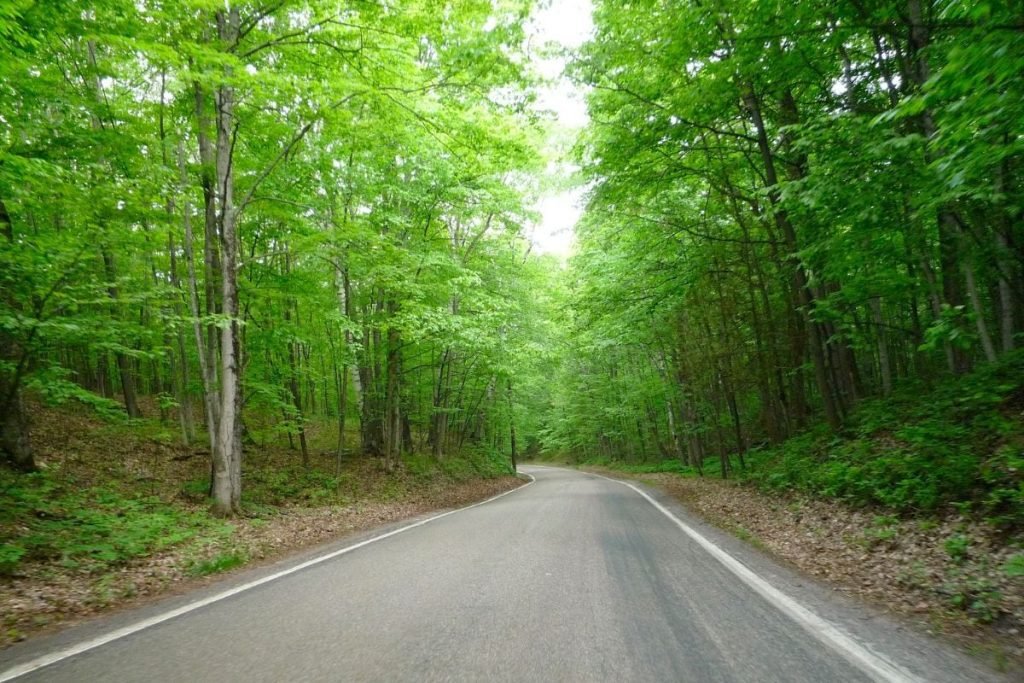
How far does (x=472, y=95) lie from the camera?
9719 millimetres

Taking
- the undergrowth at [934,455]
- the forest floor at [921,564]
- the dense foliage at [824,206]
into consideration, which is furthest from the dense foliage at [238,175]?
the forest floor at [921,564]

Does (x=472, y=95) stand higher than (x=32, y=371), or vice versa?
(x=472, y=95)

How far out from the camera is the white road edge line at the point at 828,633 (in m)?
2.91

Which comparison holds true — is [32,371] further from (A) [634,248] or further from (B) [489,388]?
(B) [489,388]

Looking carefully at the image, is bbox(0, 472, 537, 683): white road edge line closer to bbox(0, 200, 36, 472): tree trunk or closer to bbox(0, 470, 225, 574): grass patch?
bbox(0, 470, 225, 574): grass patch

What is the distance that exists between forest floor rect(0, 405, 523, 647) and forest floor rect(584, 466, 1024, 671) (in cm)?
698

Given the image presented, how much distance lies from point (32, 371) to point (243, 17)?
7425mm

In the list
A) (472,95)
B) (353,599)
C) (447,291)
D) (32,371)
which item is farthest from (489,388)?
(353,599)

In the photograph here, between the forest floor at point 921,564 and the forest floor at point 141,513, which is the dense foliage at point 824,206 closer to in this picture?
the forest floor at point 921,564

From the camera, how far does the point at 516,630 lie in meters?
3.62

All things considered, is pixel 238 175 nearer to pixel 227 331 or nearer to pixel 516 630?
pixel 227 331

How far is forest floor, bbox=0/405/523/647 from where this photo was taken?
539 centimetres

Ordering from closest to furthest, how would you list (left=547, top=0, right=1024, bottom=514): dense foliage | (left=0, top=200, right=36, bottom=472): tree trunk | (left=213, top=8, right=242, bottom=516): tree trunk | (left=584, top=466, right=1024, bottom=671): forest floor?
1. (left=584, top=466, right=1024, bottom=671): forest floor
2. (left=547, top=0, right=1024, bottom=514): dense foliage
3. (left=0, top=200, right=36, bottom=472): tree trunk
4. (left=213, top=8, right=242, bottom=516): tree trunk

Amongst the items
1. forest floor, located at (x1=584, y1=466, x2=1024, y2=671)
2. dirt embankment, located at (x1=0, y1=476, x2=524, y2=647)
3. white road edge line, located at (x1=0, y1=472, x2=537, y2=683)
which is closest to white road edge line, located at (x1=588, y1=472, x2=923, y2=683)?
forest floor, located at (x1=584, y1=466, x2=1024, y2=671)
